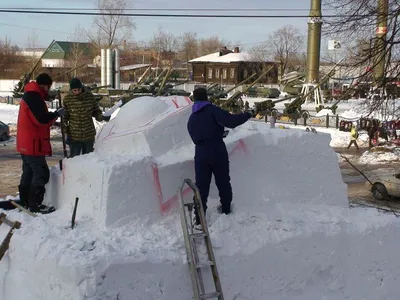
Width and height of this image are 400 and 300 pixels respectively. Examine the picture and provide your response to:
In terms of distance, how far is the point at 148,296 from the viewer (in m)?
4.33

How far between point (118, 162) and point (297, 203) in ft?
7.04

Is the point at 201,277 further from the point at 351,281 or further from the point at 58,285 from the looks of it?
the point at 351,281

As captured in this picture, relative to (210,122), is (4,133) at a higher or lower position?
lower

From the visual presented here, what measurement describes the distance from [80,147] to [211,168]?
1936mm

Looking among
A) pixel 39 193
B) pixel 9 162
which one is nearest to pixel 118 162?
A: pixel 39 193

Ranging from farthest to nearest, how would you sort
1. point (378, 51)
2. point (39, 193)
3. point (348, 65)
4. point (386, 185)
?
point (386, 185)
point (348, 65)
point (378, 51)
point (39, 193)

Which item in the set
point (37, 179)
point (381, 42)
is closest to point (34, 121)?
point (37, 179)

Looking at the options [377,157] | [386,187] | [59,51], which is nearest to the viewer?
[386,187]

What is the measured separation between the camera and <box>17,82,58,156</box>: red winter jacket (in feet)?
17.9

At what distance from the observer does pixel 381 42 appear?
318 inches

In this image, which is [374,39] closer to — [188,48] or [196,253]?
[196,253]

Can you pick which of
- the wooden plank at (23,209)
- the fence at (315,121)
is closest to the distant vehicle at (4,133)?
the fence at (315,121)

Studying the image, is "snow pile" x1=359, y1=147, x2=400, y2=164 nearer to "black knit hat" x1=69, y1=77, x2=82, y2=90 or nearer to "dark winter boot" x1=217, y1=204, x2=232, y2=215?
"dark winter boot" x1=217, y1=204, x2=232, y2=215

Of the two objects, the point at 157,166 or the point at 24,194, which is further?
the point at 24,194
